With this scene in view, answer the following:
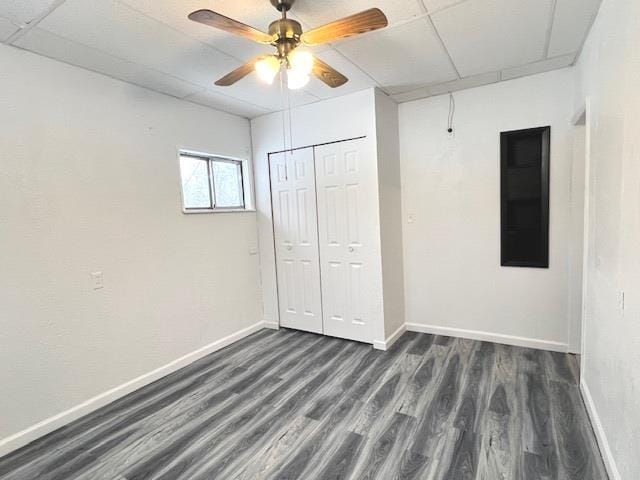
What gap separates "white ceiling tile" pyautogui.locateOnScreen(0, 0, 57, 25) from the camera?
175cm

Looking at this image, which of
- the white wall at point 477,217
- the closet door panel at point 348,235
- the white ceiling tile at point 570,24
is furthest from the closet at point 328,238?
the white ceiling tile at point 570,24

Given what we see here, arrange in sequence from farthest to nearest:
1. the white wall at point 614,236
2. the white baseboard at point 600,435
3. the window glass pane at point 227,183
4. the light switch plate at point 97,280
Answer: the window glass pane at point 227,183 < the light switch plate at point 97,280 < the white baseboard at point 600,435 < the white wall at point 614,236

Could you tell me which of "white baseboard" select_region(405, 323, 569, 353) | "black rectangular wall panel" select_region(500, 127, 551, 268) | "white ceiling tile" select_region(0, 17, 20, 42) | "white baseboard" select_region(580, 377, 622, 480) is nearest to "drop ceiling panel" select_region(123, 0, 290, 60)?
"white ceiling tile" select_region(0, 17, 20, 42)

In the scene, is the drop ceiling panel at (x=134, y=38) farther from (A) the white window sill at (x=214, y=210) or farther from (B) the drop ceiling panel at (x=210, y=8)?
(A) the white window sill at (x=214, y=210)

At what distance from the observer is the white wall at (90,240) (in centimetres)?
218

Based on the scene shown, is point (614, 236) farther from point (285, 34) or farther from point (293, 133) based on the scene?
point (293, 133)

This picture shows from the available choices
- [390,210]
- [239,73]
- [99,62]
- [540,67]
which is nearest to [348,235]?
[390,210]

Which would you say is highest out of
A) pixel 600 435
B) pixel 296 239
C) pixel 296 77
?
pixel 296 77

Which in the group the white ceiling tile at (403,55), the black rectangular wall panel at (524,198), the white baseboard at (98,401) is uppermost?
the white ceiling tile at (403,55)

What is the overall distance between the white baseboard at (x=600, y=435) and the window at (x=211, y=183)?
11.5 ft

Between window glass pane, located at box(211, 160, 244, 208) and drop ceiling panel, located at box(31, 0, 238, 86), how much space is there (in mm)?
1195

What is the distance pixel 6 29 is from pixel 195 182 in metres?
1.75

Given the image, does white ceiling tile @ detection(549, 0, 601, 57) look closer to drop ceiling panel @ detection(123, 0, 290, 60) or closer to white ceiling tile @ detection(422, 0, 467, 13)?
white ceiling tile @ detection(422, 0, 467, 13)

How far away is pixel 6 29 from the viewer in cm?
197
